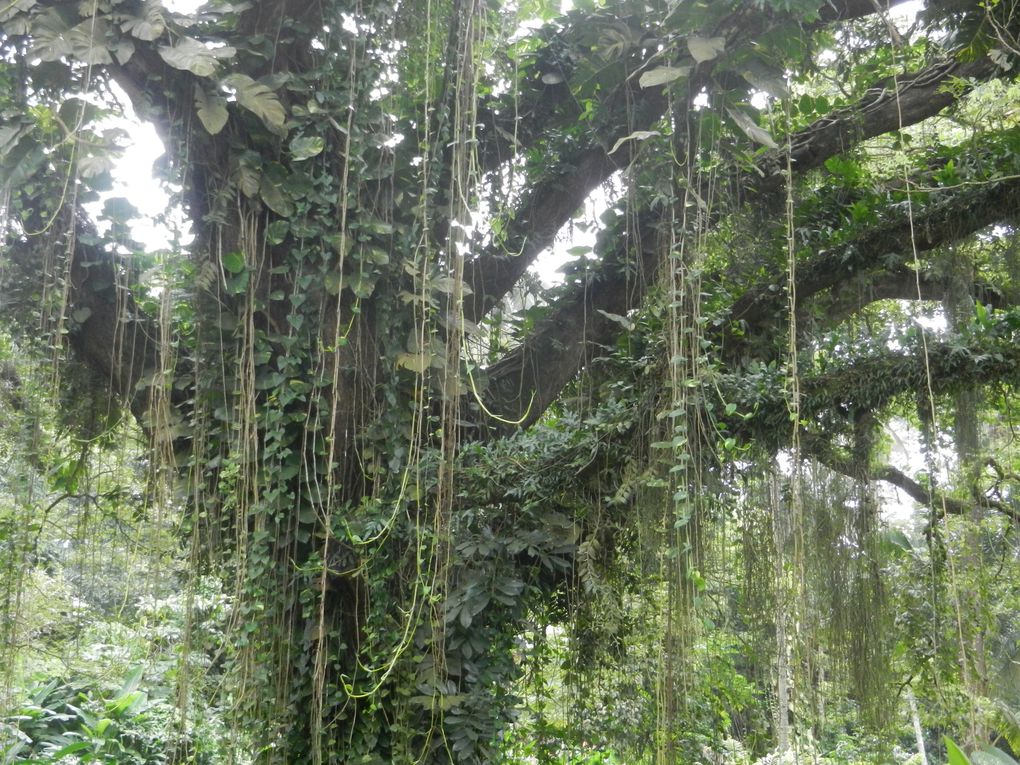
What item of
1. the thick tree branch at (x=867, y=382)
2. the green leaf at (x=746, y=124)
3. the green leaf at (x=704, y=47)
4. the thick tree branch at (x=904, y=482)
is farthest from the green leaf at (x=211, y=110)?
the thick tree branch at (x=904, y=482)

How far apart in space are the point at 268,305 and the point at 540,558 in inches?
51.2

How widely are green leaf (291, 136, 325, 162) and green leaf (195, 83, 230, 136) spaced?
0.80 ft

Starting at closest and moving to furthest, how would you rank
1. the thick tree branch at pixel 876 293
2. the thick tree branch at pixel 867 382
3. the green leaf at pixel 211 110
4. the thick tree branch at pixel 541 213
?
the green leaf at pixel 211 110, the thick tree branch at pixel 867 382, the thick tree branch at pixel 541 213, the thick tree branch at pixel 876 293

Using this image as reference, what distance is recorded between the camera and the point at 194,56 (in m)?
2.50

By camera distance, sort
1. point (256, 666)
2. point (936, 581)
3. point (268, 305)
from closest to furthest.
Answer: point (256, 666) → point (268, 305) → point (936, 581)

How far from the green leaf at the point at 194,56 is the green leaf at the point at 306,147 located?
1.14 ft

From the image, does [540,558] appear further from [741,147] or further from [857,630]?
[741,147]

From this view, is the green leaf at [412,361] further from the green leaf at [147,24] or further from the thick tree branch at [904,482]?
the thick tree branch at [904,482]

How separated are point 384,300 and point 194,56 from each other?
930 mm

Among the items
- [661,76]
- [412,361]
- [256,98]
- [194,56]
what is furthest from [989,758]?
[194,56]

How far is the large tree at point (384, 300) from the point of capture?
2.63m

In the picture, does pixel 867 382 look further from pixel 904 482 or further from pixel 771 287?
pixel 904 482

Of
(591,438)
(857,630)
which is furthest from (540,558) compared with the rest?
(857,630)

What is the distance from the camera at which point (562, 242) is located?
12.5ft
